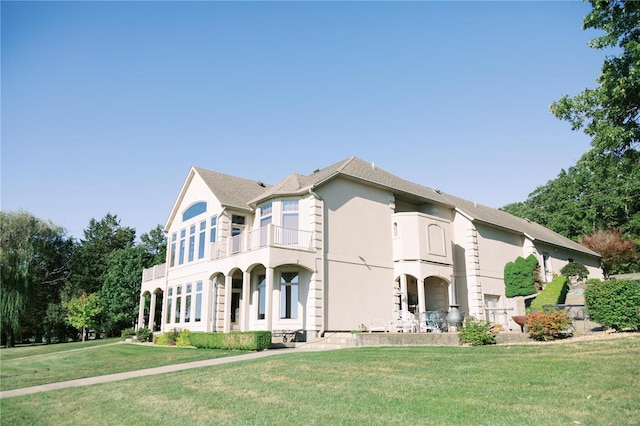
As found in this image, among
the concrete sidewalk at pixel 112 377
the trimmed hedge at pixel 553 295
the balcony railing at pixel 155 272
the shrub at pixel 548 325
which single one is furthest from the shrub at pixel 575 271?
the balcony railing at pixel 155 272

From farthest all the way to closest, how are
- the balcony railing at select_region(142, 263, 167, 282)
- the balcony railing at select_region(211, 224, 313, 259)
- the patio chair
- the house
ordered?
the balcony railing at select_region(142, 263, 167, 282), the patio chair, the house, the balcony railing at select_region(211, 224, 313, 259)

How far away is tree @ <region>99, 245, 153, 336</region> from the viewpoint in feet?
128

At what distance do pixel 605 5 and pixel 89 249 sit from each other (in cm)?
5165

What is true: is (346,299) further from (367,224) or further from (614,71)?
(614,71)

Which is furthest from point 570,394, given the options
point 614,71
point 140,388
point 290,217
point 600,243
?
point 600,243

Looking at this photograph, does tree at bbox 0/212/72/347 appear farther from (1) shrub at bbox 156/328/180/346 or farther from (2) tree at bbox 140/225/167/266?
(1) shrub at bbox 156/328/180/346

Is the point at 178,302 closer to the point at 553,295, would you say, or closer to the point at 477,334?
the point at 477,334

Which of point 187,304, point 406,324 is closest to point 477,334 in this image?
point 406,324

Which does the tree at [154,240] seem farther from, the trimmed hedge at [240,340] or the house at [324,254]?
the trimmed hedge at [240,340]

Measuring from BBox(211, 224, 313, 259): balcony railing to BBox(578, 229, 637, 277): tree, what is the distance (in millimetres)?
32354

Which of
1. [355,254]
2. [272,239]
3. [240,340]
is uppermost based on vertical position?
[272,239]

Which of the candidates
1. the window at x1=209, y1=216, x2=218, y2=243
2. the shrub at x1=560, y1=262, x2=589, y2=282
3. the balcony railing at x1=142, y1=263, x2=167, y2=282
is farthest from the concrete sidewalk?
the shrub at x1=560, y1=262, x2=589, y2=282

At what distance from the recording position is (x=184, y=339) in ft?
76.2

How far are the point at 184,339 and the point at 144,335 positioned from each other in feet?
21.9
